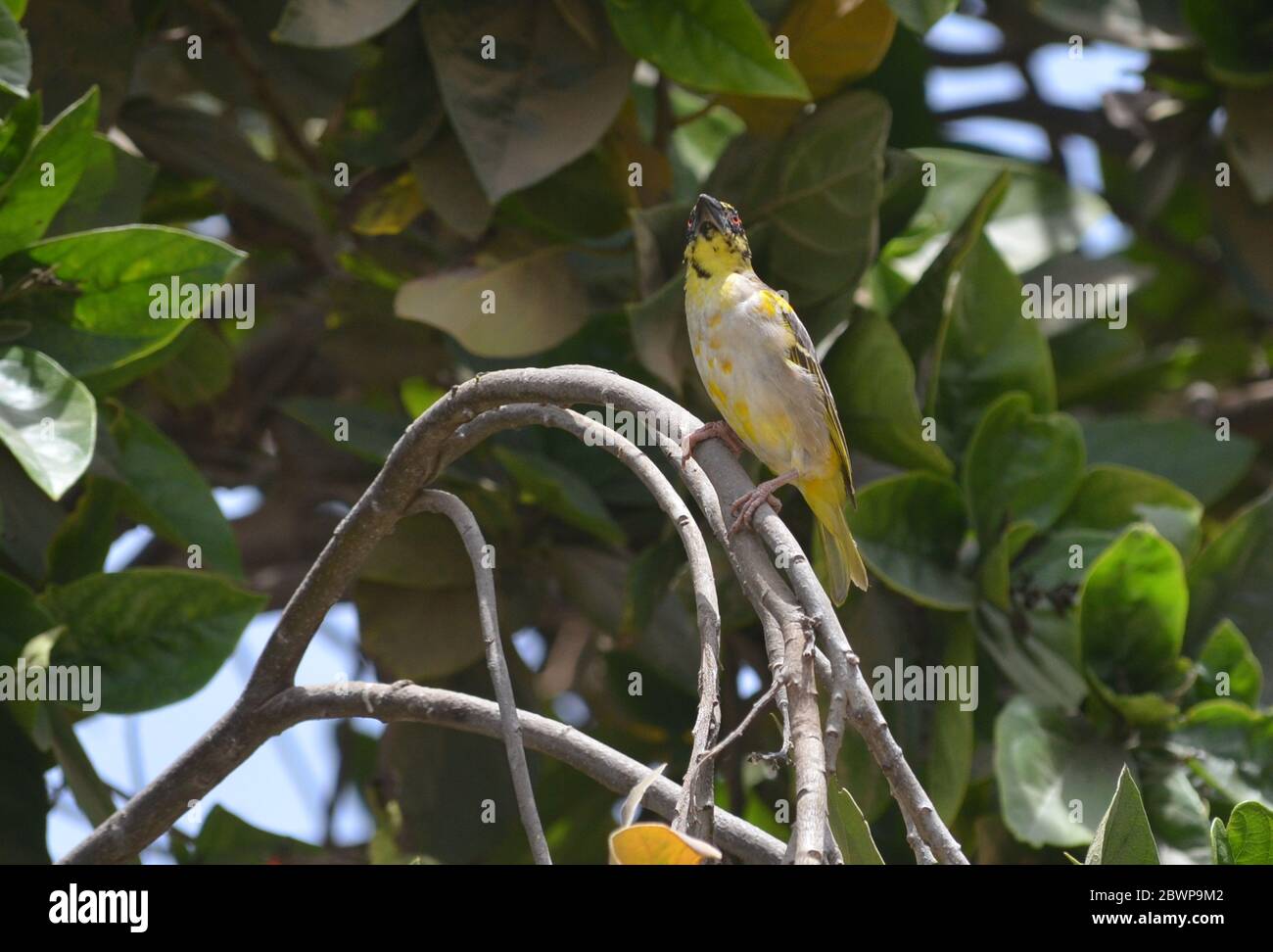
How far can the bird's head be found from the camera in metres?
2.62

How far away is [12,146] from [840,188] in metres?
1.42

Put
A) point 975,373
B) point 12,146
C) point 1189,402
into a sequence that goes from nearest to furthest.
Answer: point 12,146
point 975,373
point 1189,402

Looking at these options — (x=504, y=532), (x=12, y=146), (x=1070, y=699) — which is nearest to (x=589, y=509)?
(x=504, y=532)

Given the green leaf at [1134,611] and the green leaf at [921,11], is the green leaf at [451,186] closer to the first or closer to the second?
the green leaf at [921,11]

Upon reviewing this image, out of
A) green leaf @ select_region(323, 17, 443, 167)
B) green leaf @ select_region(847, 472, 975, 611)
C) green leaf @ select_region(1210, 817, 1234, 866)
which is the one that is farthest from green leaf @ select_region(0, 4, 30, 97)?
green leaf @ select_region(1210, 817, 1234, 866)

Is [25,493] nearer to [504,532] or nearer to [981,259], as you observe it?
[504,532]

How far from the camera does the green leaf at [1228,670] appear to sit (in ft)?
8.79

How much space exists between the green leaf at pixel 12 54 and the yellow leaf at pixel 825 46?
1.28 meters

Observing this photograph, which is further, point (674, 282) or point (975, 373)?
point (975, 373)

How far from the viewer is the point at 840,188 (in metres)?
2.75

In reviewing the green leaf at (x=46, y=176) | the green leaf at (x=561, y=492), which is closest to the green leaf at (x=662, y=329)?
the green leaf at (x=561, y=492)

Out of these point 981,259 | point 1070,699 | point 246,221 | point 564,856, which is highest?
point 246,221

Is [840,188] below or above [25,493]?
above

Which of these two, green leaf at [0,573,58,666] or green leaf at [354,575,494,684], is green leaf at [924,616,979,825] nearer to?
green leaf at [354,575,494,684]
